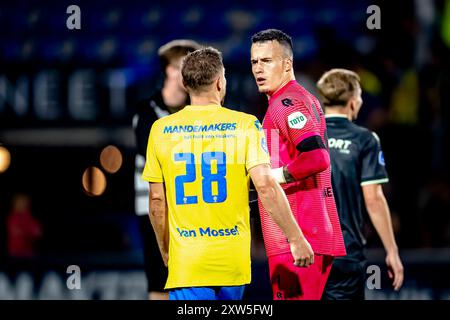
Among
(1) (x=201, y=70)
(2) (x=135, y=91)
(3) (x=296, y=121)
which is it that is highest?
(2) (x=135, y=91)

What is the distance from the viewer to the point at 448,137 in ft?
37.6

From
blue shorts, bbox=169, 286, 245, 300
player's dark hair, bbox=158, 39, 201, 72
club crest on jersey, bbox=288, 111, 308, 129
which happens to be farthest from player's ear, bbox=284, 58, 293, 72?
player's dark hair, bbox=158, 39, 201, 72

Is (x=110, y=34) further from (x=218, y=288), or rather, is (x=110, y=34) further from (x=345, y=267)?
(x=218, y=288)

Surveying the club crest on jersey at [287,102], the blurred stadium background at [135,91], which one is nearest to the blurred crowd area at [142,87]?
the blurred stadium background at [135,91]

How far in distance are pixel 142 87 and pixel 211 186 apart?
8202 millimetres

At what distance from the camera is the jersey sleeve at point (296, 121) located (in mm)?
5242

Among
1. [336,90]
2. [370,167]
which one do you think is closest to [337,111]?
[336,90]

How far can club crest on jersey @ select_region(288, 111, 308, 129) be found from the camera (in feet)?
17.2

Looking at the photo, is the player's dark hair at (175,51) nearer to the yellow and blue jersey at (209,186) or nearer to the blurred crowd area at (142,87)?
the yellow and blue jersey at (209,186)

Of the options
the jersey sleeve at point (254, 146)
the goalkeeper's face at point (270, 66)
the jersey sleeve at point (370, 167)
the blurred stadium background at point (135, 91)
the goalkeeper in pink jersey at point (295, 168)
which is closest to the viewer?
the jersey sleeve at point (254, 146)

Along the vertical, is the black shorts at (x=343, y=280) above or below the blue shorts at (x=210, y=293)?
below

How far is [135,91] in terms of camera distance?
13.0 m

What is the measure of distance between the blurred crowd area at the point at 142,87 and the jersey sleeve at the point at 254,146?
5883 mm

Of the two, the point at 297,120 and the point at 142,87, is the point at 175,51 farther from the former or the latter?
the point at 142,87
